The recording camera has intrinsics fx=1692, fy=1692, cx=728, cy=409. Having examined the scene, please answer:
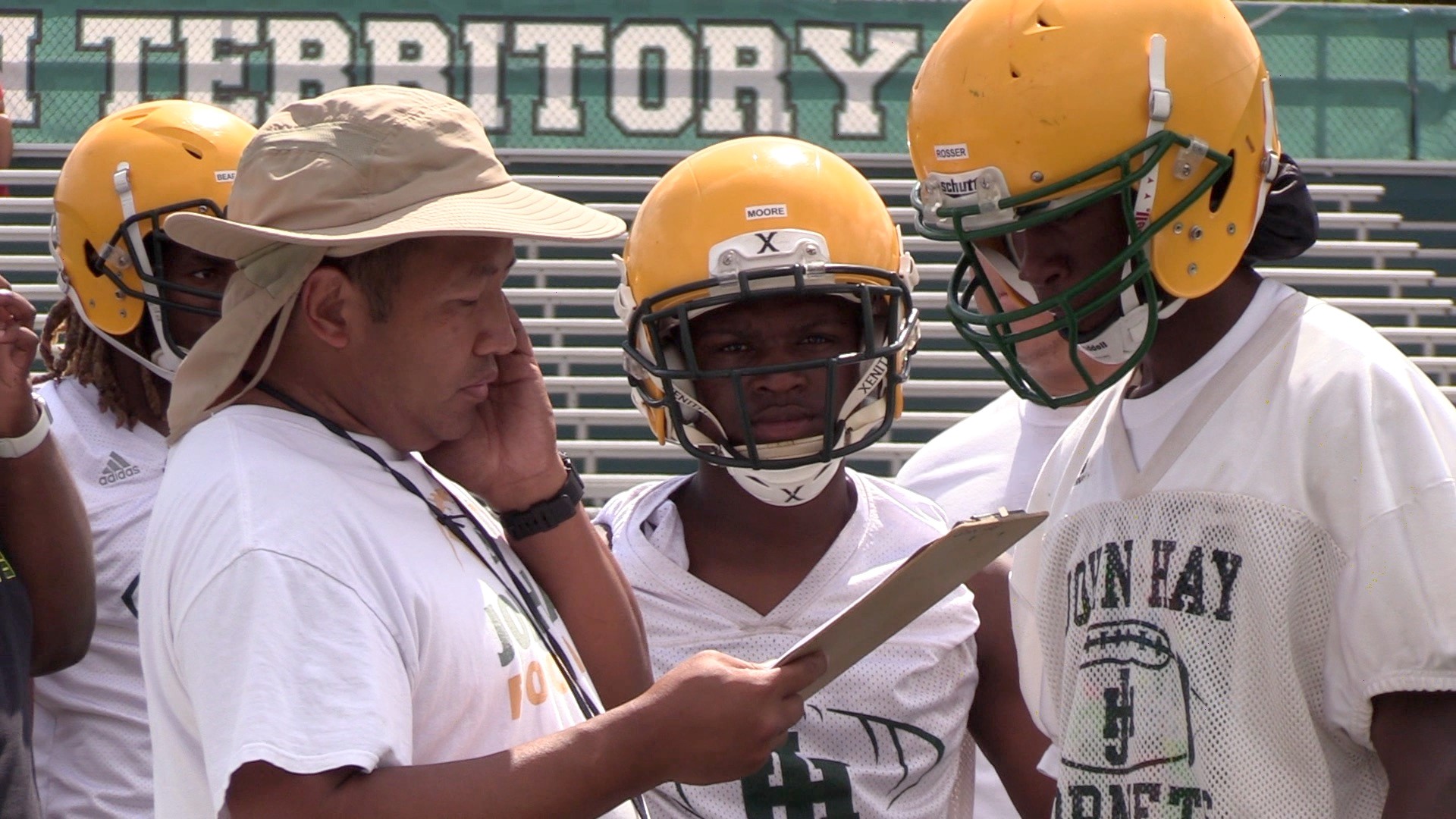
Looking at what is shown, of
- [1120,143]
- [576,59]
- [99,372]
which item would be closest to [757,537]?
[1120,143]

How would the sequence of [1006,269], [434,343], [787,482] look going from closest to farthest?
[434,343] → [1006,269] → [787,482]

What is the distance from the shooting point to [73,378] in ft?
11.3

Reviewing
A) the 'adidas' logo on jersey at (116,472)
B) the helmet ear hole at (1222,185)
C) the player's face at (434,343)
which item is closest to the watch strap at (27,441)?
the 'adidas' logo on jersey at (116,472)

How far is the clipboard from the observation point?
70.2 inches

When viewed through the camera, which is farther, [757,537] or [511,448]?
[757,537]

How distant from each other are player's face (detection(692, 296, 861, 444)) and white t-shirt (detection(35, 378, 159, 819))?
3.93ft

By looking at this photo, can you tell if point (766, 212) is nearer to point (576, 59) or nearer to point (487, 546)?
point (487, 546)

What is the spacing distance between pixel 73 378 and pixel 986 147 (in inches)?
85.4

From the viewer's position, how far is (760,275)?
2.65 metres

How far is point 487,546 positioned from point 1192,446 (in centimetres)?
85

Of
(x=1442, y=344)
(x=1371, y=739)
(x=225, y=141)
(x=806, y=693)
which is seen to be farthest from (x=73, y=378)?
(x=1442, y=344)

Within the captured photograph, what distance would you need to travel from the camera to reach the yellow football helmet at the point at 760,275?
8.66 feet

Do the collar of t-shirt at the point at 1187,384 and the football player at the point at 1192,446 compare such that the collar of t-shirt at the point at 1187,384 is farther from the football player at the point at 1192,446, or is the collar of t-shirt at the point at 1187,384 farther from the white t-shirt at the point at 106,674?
the white t-shirt at the point at 106,674

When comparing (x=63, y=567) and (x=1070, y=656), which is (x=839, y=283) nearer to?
(x=1070, y=656)
